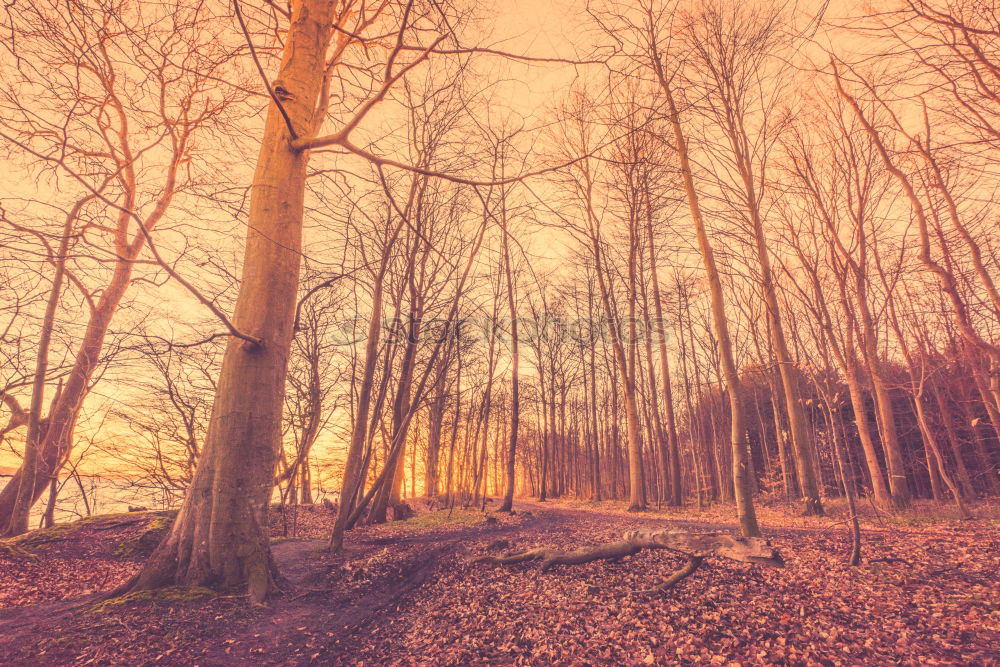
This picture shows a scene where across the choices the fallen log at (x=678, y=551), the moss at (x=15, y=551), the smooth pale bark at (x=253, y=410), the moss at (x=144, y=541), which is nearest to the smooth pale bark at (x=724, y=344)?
the fallen log at (x=678, y=551)

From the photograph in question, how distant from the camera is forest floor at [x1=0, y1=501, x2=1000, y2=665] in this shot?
2873 millimetres

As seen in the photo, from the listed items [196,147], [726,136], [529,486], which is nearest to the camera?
[726,136]

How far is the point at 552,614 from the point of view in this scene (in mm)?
3846

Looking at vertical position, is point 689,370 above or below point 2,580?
above

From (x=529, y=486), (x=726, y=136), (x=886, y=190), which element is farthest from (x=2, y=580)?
(x=529, y=486)

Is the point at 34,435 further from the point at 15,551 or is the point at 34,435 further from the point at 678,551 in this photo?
the point at 678,551

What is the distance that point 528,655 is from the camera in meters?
3.19

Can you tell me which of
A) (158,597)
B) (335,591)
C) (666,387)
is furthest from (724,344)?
(666,387)

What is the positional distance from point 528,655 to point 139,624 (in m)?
2.93

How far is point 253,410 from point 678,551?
4.36 m

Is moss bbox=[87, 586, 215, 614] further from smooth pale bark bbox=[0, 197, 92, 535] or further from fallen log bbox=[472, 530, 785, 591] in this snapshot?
smooth pale bark bbox=[0, 197, 92, 535]

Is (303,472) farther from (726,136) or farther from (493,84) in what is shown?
(726,136)

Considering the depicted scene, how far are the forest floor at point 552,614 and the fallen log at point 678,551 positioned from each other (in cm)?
16

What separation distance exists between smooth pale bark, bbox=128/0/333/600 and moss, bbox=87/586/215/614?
99mm
